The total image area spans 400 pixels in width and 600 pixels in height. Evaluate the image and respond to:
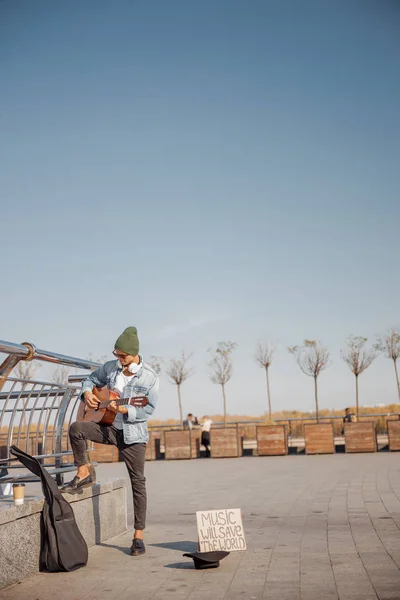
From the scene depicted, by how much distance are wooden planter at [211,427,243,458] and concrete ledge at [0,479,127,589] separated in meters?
15.9

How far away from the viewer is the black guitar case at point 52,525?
554 cm

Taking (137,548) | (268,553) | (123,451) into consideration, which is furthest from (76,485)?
(268,553)

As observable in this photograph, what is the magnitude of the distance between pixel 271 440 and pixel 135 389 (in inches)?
668

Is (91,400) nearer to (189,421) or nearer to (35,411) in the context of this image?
(35,411)

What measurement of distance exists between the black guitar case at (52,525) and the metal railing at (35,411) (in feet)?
0.64

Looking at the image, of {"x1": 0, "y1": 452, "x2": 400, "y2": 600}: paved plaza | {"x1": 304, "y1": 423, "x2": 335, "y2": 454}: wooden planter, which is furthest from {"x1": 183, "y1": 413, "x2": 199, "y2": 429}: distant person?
{"x1": 0, "y1": 452, "x2": 400, "y2": 600}: paved plaza

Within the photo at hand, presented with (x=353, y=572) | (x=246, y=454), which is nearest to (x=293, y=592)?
(x=353, y=572)

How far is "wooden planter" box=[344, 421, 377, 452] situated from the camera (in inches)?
865

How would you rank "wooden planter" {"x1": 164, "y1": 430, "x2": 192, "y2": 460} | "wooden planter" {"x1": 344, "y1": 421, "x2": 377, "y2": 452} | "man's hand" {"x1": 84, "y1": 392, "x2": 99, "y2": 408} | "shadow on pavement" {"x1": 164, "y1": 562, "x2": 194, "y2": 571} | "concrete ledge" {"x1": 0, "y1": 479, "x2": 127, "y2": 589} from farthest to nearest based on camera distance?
"wooden planter" {"x1": 164, "y1": 430, "x2": 192, "y2": 460} < "wooden planter" {"x1": 344, "y1": 421, "x2": 377, "y2": 452} < "man's hand" {"x1": 84, "y1": 392, "x2": 99, "y2": 408} < "shadow on pavement" {"x1": 164, "y1": 562, "x2": 194, "y2": 571} < "concrete ledge" {"x1": 0, "y1": 479, "x2": 127, "y2": 589}

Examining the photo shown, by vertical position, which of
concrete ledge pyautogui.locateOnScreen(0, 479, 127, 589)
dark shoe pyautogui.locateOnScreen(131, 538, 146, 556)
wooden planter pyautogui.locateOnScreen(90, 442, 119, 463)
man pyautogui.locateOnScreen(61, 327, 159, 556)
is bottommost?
wooden planter pyautogui.locateOnScreen(90, 442, 119, 463)

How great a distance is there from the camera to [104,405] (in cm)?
633

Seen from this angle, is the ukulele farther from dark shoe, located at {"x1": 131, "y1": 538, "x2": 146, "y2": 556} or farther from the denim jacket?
dark shoe, located at {"x1": 131, "y1": 538, "x2": 146, "y2": 556}

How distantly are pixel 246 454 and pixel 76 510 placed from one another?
63.3 ft

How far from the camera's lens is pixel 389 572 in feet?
17.3
